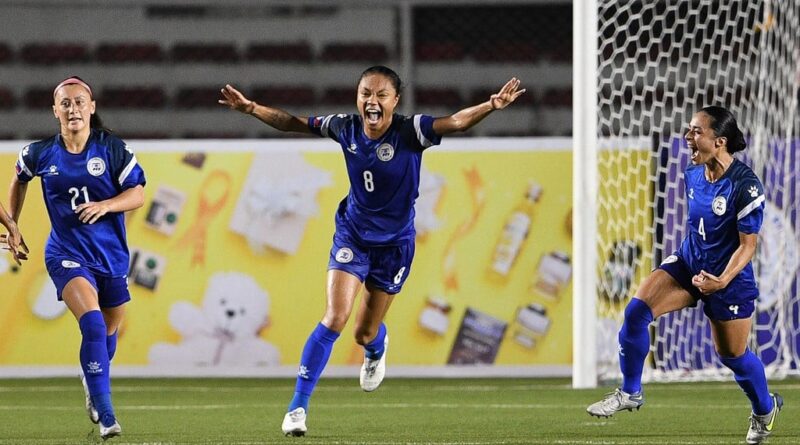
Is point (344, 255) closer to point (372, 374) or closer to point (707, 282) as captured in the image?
point (372, 374)

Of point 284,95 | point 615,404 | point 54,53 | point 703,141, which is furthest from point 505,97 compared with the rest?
point 54,53

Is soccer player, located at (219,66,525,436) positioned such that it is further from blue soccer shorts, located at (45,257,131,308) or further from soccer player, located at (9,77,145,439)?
blue soccer shorts, located at (45,257,131,308)

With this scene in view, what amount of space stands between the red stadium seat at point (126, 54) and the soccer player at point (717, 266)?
1322cm

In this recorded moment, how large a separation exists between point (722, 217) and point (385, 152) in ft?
5.72

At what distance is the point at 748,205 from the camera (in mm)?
7039

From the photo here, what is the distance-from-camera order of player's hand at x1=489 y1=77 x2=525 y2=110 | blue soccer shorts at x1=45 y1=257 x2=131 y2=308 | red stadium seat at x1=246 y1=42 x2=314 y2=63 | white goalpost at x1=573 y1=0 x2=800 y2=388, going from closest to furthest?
player's hand at x1=489 y1=77 x2=525 y2=110, blue soccer shorts at x1=45 y1=257 x2=131 y2=308, white goalpost at x1=573 y1=0 x2=800 y2=388, red stadium seat at x1=246 y1=42 x2=314 y2=63

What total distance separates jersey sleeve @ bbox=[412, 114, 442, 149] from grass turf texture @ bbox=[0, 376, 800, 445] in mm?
1525

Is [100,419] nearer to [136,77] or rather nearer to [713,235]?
[713,235]

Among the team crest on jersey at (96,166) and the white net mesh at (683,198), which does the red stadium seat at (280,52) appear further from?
the team crest on jersey at (96,166)

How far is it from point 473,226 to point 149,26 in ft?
28.5

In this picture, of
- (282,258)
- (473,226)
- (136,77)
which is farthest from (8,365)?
(136,77)

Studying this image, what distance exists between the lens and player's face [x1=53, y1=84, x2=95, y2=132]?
24.3 feet

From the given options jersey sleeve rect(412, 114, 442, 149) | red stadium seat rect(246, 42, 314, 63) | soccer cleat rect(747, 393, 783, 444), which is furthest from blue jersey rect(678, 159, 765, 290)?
red stadium seat rect(246, 42, 314, 63)

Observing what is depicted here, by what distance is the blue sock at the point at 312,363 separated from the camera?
739 cm
